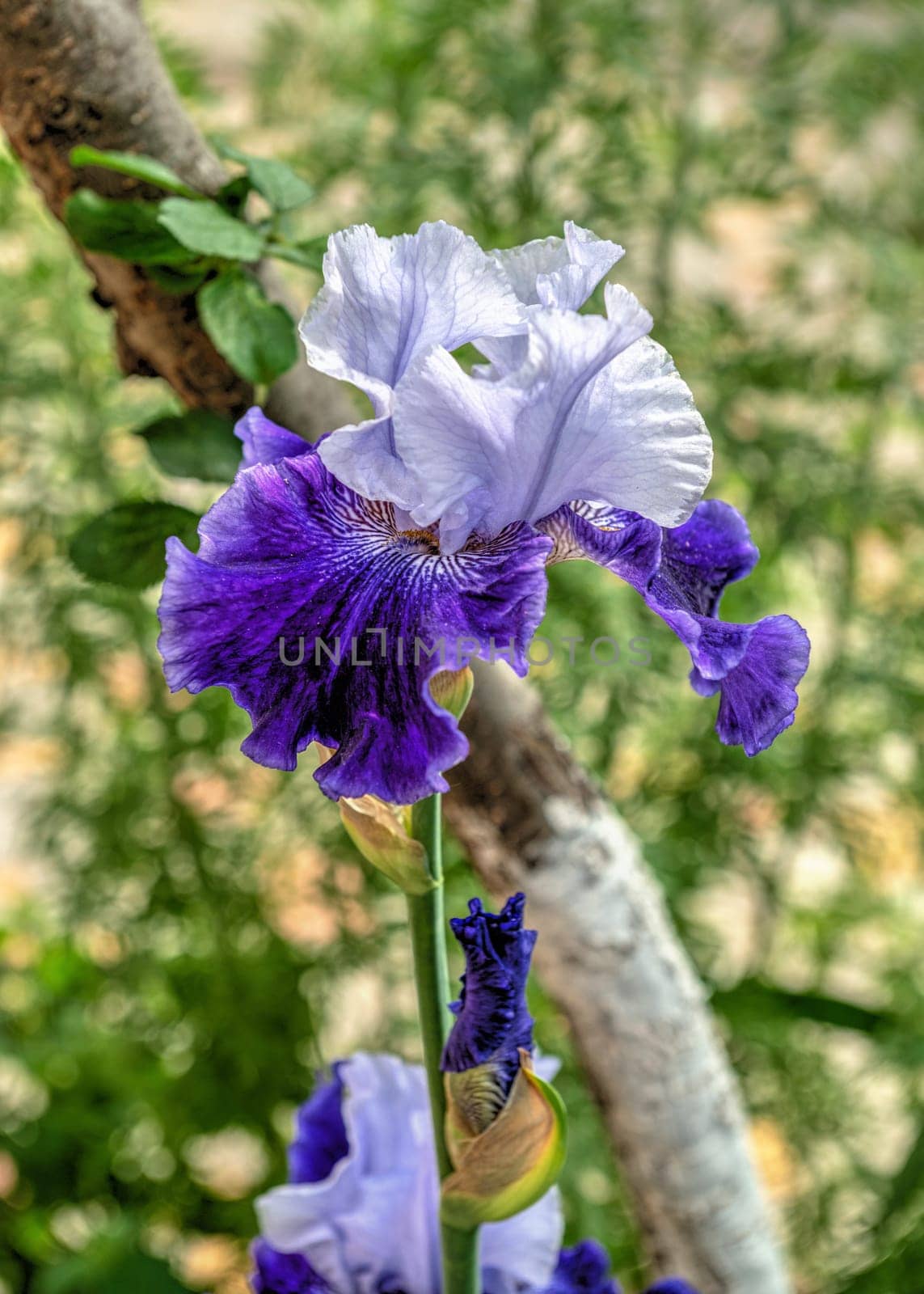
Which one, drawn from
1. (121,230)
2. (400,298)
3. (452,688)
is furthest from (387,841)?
(121,230)

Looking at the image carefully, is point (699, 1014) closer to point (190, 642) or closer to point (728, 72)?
point (190, 642)

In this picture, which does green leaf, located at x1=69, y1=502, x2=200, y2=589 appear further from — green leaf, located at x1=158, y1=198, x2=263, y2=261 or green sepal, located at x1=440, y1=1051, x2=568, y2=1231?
green sepal, located at x1=440, y1=1051, x2=568, y2=1231

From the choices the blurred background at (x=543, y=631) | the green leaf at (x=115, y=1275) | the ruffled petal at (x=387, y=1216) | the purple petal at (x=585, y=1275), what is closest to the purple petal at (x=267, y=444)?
the ruffled petal at (x=387, y=1216)

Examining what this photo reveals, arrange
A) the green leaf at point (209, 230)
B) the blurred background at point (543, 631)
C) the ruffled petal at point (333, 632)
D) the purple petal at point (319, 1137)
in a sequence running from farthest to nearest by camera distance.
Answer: the blurred background at point (543, 631) → the purple petal at point (319, 1137) → the green leaf at point (209, 230) → the ruffled petal at point (333, 632)

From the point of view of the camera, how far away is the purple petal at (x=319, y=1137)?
21.4 inches

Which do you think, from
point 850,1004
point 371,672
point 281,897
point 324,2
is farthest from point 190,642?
point 324,2

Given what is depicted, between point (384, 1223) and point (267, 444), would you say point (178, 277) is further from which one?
point (384, 1223)

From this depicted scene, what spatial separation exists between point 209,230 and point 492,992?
0.28 m

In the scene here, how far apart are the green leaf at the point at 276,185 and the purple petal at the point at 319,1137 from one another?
359 millimetres

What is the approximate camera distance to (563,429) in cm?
34

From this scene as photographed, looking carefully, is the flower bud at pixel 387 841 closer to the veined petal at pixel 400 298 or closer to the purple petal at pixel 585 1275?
the veined petal at pixel 400 298

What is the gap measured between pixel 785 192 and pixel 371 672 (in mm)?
795

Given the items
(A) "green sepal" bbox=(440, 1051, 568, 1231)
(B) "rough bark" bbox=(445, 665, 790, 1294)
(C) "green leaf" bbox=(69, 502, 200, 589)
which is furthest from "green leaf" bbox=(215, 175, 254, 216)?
(A) "green sepal" bbox=(440, 1051, 568, 1231)

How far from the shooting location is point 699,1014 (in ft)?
2.12
